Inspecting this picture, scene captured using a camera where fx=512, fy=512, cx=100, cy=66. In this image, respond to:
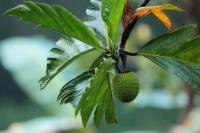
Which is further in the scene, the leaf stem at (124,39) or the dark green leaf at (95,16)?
the dark green leaf at (95,16)

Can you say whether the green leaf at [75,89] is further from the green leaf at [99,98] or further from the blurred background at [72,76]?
the blurred background at [72,76]

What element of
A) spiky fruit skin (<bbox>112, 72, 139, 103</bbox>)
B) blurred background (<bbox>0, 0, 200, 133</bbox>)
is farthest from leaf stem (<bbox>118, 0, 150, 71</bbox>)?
blurred background (<bbox>0, 0, 200, 133</bbox>)

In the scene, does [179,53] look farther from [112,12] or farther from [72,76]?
[72,76]

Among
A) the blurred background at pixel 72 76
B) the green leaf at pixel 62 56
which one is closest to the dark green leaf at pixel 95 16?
the green leaf at pixel 62 56

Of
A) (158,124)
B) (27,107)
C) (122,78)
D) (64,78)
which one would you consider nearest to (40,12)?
(122,78)

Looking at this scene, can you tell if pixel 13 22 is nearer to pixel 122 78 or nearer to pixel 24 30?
pixel 24 30

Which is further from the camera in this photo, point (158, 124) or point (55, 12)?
point (158, 124)

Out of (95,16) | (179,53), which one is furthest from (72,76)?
(179,53)
